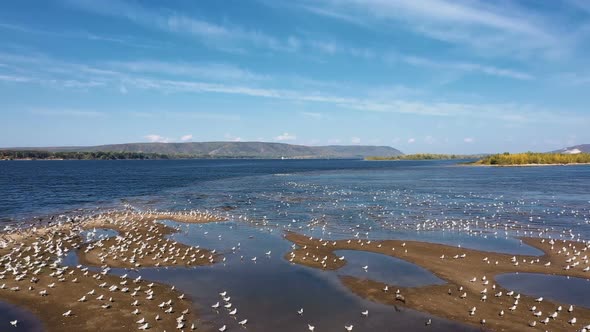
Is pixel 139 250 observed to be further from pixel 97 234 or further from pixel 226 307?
pixel 226 307

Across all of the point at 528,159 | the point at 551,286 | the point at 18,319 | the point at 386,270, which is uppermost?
the point at 528,159

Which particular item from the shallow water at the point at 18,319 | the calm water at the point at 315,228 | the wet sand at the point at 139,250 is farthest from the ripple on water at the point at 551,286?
the shallow water at the point at 18,319

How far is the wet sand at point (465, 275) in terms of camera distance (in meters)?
20.7

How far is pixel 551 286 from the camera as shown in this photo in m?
25.2

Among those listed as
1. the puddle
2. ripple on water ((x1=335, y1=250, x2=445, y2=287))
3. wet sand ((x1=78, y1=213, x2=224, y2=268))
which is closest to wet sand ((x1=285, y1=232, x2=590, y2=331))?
ripple on water ((x1=335, y1=250, x2=445, y2=287))

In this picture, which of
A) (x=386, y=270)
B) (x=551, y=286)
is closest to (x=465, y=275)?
(x=551, y=286)

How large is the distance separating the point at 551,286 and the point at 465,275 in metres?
5.13

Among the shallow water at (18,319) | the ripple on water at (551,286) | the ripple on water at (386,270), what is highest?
the ripple on water at (551,286)

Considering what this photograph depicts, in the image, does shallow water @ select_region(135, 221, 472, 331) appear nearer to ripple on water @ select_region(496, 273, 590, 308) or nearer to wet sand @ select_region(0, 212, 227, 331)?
wet sand @ select_region(0, 212, 227, 331)

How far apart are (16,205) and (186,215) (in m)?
29.9

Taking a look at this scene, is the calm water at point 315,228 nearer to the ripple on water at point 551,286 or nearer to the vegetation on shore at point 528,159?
the ripple on water at point 551,286

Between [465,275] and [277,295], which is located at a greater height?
[465,275]

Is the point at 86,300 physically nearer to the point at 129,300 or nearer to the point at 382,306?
the point at 129,300

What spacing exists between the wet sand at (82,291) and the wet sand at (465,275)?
1062 cm
